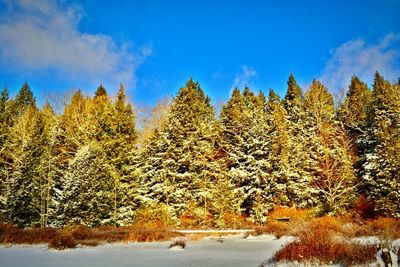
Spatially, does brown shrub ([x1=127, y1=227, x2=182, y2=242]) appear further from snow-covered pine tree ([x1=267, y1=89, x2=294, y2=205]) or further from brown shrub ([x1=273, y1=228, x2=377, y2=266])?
snow-covered pine tree ([x1=267, y1=89, x2=294, y2=205])

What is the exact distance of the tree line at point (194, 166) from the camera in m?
29.6

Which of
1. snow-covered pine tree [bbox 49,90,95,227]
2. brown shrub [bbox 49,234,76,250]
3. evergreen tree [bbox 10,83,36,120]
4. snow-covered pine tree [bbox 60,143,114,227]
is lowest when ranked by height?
brown shrub [bbox 49,234,76,250]

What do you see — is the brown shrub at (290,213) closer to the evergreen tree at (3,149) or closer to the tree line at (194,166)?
the tree line at (194,166)

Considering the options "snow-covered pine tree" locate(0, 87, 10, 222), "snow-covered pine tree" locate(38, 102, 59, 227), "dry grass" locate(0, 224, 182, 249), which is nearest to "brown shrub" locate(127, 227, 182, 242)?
"dry grass" locate(0, 224, 182, 249)

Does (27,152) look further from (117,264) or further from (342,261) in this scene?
(342,261)

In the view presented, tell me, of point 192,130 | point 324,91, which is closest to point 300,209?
point 192,130

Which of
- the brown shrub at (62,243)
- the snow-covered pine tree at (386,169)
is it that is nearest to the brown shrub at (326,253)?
the brown shrub at (62,243)

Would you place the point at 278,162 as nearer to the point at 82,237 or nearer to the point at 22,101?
the point at 82,237

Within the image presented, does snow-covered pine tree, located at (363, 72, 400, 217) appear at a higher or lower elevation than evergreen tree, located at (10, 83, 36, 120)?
lower

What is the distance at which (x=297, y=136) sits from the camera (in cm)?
3975

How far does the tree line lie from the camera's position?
97.2 ft

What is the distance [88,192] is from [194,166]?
1032 cm

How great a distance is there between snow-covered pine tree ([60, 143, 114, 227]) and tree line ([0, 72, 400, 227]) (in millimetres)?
85

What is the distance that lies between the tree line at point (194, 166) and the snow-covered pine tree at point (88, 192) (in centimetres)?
9
